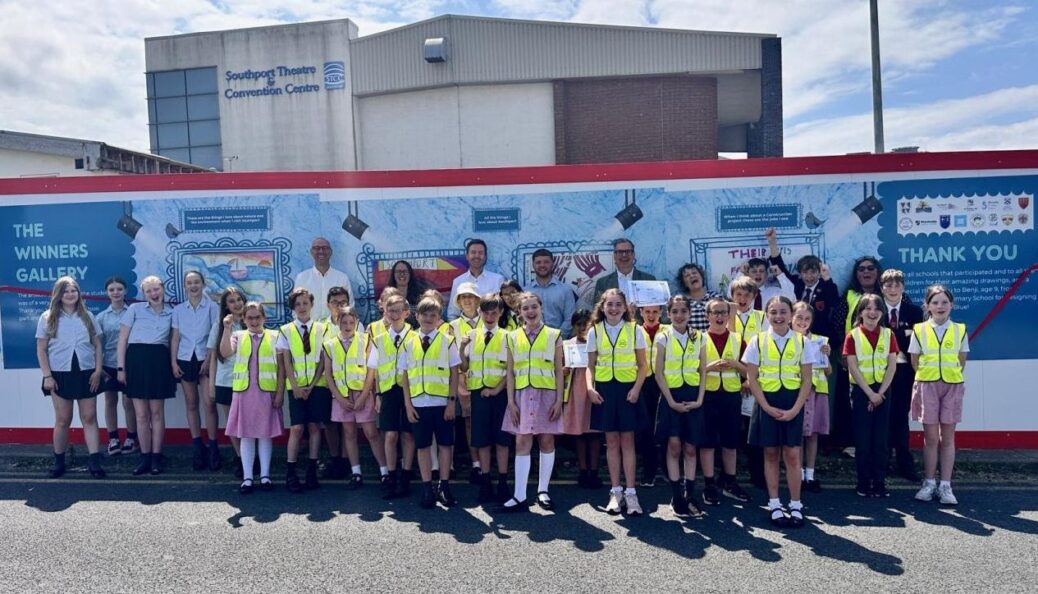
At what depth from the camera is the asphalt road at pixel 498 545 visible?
4.19 m

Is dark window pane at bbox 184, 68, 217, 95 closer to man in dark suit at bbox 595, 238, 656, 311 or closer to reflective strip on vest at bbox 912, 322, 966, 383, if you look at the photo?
man in dark suit at bbox 595, 238, 656, 311

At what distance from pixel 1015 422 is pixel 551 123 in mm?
19236

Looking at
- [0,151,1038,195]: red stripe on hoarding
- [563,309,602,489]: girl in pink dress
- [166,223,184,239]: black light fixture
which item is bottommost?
[563,309,602,489]: girl in pink dress

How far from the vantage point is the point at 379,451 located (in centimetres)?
629

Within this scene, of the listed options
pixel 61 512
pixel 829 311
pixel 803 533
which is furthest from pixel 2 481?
pixel 829 311

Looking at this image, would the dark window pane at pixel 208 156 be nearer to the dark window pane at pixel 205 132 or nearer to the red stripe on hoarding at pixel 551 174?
the dark window pane at pixel 205 132

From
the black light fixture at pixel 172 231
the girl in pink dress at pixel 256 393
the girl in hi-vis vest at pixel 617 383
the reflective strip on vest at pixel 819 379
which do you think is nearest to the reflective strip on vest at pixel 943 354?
the reflective strip on vest at pixel 819 379

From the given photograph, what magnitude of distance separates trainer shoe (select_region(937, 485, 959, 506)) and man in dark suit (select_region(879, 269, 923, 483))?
1.99 feet

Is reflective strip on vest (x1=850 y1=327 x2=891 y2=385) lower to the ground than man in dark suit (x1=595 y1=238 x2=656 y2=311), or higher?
lower

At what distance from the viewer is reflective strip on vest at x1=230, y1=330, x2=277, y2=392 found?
6312 mm

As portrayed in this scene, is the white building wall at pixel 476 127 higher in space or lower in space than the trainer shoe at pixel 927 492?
higher

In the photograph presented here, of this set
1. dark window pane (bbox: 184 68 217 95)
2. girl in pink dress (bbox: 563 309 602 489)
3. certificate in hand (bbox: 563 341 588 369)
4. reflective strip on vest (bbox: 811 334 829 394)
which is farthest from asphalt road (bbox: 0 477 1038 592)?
dark window pane (bbox: 184 68 217 95)

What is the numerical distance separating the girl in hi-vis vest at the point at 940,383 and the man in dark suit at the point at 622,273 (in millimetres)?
2530


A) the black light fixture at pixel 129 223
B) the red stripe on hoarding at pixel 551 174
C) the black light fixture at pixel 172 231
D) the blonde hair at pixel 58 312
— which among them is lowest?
the blonde hair at pixel 58 312
